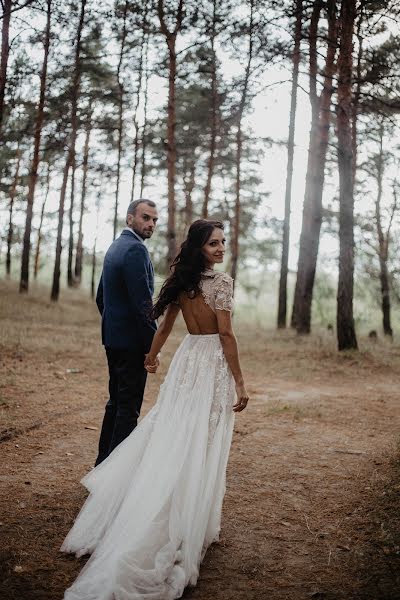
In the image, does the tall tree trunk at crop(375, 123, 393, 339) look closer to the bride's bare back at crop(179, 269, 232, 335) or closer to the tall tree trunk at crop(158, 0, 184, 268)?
the tall tree trunk at crop(158, 0, 184, 268)

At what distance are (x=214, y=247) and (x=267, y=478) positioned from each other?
2766 millimetres

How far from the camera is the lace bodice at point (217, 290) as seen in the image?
357 cm

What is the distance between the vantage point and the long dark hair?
3.66m

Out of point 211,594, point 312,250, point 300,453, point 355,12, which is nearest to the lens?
point 211,594

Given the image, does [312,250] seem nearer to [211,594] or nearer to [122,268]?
[122,268]

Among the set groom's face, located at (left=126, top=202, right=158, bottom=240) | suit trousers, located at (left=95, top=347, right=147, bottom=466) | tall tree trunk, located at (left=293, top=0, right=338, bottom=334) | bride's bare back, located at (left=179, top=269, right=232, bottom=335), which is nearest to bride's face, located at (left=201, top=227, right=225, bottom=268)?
bride's bare back, located at (left=179, top=269, right=232, bottom=335)

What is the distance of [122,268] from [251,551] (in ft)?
8.14

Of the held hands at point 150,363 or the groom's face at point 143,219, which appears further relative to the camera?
the groom's face at point 143,219

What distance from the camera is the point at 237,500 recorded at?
4.62 metres

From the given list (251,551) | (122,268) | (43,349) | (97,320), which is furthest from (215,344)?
(97,320)

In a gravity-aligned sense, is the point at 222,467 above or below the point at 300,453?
above

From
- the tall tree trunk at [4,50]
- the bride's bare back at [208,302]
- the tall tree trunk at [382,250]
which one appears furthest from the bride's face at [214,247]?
the tall tree trunk at [382,250]

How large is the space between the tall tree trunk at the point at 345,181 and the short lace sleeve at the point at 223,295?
9110mm

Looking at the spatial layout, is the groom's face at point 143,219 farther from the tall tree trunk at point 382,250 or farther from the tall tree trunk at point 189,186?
the tall tree trunk at point 189,186
